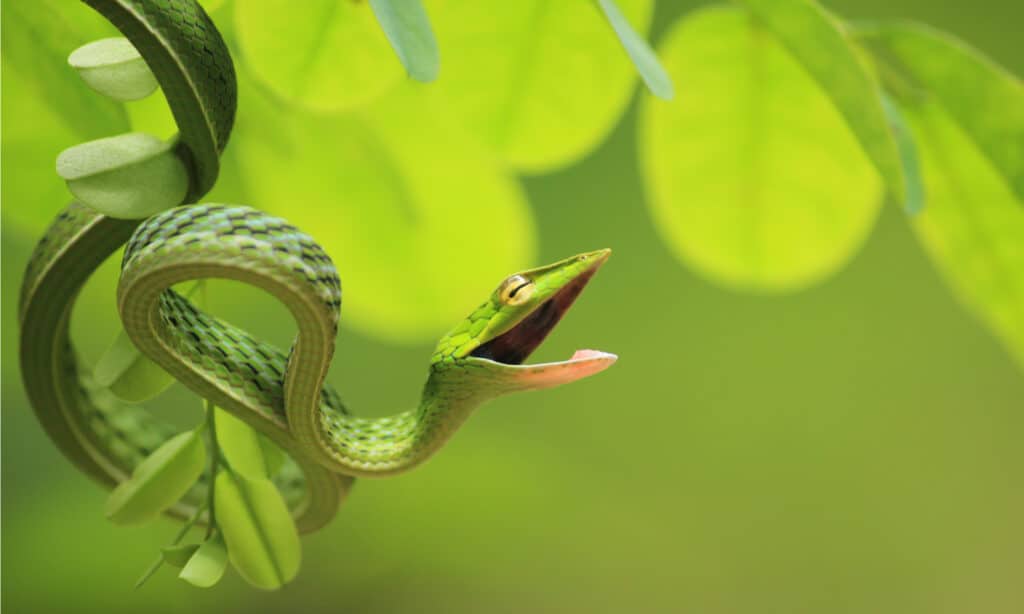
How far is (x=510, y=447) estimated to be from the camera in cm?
267

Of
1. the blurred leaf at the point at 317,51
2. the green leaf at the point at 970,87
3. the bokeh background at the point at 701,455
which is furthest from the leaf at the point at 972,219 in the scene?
the bokeh background at the point at 701,455

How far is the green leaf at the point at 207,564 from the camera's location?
504mm

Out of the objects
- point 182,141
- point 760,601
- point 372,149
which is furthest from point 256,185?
point 760,601

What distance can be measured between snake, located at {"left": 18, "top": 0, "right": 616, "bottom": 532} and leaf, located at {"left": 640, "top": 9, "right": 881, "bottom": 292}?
425mm

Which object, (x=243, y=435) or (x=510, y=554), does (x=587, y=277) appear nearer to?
Result: (x=243, y=435)

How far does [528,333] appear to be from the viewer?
0.58m

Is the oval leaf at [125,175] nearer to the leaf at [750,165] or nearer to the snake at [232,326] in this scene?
the snake at [232,326]

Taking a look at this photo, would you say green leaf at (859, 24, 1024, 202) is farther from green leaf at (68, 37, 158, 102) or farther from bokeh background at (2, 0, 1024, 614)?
bokeh background at (2, 0, 1024, 614)

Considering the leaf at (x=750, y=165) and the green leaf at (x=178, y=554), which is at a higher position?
the green leaf at (x=178, y=554)

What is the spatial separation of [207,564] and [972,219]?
2.35 feet

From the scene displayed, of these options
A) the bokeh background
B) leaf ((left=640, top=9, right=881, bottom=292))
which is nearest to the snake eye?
leaf ((left=640, top=9, right=881, bottom=292))

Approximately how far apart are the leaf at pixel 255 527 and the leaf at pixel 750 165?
1.78ft

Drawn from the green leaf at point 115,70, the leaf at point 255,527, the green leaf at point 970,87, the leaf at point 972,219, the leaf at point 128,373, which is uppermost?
the green leaf at point 115,70

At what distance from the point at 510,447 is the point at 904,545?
127 cm
